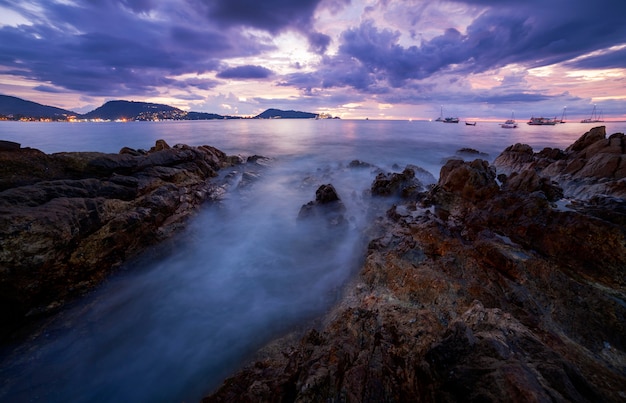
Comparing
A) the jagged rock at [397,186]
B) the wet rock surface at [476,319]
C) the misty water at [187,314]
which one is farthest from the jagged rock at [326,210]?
the jagged rock at [397,186]

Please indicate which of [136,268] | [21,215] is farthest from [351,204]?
[21,215]

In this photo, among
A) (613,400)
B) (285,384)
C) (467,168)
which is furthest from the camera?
(467,168)

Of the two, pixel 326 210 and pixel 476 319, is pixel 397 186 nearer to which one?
pixel 326 210

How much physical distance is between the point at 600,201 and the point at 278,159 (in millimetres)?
24817

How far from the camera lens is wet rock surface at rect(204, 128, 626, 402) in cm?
297

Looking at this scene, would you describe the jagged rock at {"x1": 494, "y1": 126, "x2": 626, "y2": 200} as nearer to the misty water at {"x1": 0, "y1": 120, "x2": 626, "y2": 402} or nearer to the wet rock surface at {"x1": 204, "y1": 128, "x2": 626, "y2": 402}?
the wet rock surface at {"x1": 204, "y1": 128, "x2": 626, "y2": 402}

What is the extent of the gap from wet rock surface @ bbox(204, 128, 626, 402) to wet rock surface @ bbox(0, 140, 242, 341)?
19.0ft

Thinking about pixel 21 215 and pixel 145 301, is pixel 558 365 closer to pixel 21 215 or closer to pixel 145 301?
pixel 145 301

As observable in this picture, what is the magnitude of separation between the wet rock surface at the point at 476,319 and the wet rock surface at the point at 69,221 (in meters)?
5.79

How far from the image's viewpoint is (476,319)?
159 inches

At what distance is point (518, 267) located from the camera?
5652mm

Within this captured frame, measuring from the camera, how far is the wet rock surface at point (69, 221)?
5902 mm

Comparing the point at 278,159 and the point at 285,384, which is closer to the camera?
the point at 285,384

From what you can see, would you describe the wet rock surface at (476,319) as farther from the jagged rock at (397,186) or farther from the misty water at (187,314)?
the jagged rock at (397,186)
